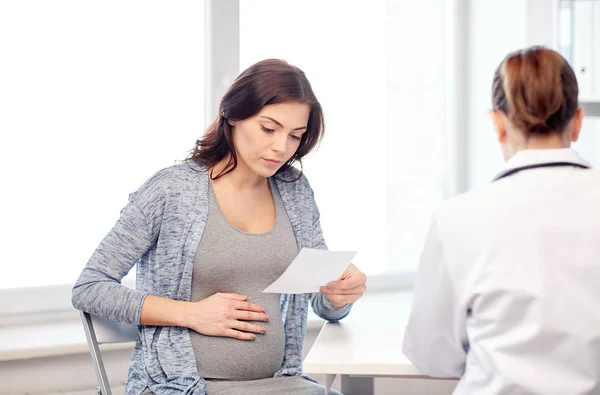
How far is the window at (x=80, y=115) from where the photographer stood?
7.12 ft

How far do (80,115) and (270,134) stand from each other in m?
0.83

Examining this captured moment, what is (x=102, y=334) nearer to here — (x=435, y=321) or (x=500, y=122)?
(x=435, y=321)

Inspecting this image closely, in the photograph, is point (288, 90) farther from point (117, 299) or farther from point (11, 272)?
point (11, 272)

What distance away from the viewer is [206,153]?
5.99ft

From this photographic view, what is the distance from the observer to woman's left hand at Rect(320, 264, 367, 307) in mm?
1733

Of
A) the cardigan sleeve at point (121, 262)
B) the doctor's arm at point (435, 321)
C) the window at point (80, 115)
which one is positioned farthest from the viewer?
the window at point (80, 115)

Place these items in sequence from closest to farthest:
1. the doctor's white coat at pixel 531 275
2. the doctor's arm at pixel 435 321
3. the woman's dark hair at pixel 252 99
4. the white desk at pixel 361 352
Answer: the doctor's white coat at pixel 531 275 → the doctor's arm at pixel 435 321 → the white desk at pixel 361 352 → the woman's dark hair at pixel 252 99

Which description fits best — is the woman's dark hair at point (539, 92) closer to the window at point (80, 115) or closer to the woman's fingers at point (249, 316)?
the woman's fingers at point (249, 316)

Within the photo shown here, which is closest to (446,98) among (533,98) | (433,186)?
(433,186)

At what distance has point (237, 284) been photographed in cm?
171

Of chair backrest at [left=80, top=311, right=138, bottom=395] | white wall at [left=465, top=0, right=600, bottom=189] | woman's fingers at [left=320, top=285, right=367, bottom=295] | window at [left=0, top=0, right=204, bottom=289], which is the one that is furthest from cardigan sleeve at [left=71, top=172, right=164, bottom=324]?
white wall at [left=465, top=0, right=600, bottom=189]

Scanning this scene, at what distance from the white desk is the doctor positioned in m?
0.19

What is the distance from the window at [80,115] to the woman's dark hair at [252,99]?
0.59 meters

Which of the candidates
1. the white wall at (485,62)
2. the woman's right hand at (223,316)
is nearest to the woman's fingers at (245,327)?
the woman's right hand at (223,316)
